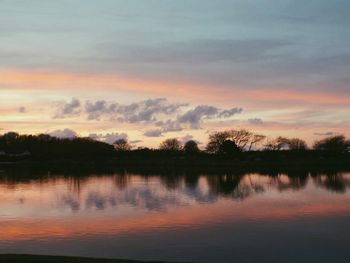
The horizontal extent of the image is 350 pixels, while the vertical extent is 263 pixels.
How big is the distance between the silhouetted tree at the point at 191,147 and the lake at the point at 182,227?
116320mm

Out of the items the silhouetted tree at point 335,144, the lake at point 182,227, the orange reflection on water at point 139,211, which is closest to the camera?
the lake at point 182,227

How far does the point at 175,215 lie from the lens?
24844 millimetres

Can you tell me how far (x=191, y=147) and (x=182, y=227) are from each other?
139 m

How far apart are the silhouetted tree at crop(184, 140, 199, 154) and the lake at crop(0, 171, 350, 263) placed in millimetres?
116320

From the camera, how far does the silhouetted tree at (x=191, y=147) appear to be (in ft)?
498

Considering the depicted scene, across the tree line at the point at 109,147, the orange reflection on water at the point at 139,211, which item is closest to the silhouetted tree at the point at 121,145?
the tree line at the point at 109,147

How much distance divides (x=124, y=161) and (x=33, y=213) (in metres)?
94.9

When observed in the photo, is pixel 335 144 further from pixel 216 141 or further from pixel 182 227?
pixel 182 227

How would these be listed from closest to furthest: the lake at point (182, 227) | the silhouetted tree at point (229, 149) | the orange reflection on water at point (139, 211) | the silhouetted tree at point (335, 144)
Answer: the lake at point (182, 227) → the orange reflection on water at point (139, 211) → the silhouetted tree at point (229, 149) → the silhouetted tree at point (335, 144)

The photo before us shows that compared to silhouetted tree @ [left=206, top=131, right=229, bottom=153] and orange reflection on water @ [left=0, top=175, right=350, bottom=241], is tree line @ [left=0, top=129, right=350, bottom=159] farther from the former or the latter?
orange reflection on water @ [left=0, top=175, right=350, bottom=241]

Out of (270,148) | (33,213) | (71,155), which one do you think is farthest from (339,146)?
(33,213)

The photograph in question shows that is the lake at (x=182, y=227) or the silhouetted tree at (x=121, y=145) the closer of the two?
the lake at (x=182, y=227)

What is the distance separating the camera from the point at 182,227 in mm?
21172

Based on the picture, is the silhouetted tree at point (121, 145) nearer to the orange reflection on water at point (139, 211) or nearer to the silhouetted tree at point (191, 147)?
the silhouetted tree at point (191, 147)
